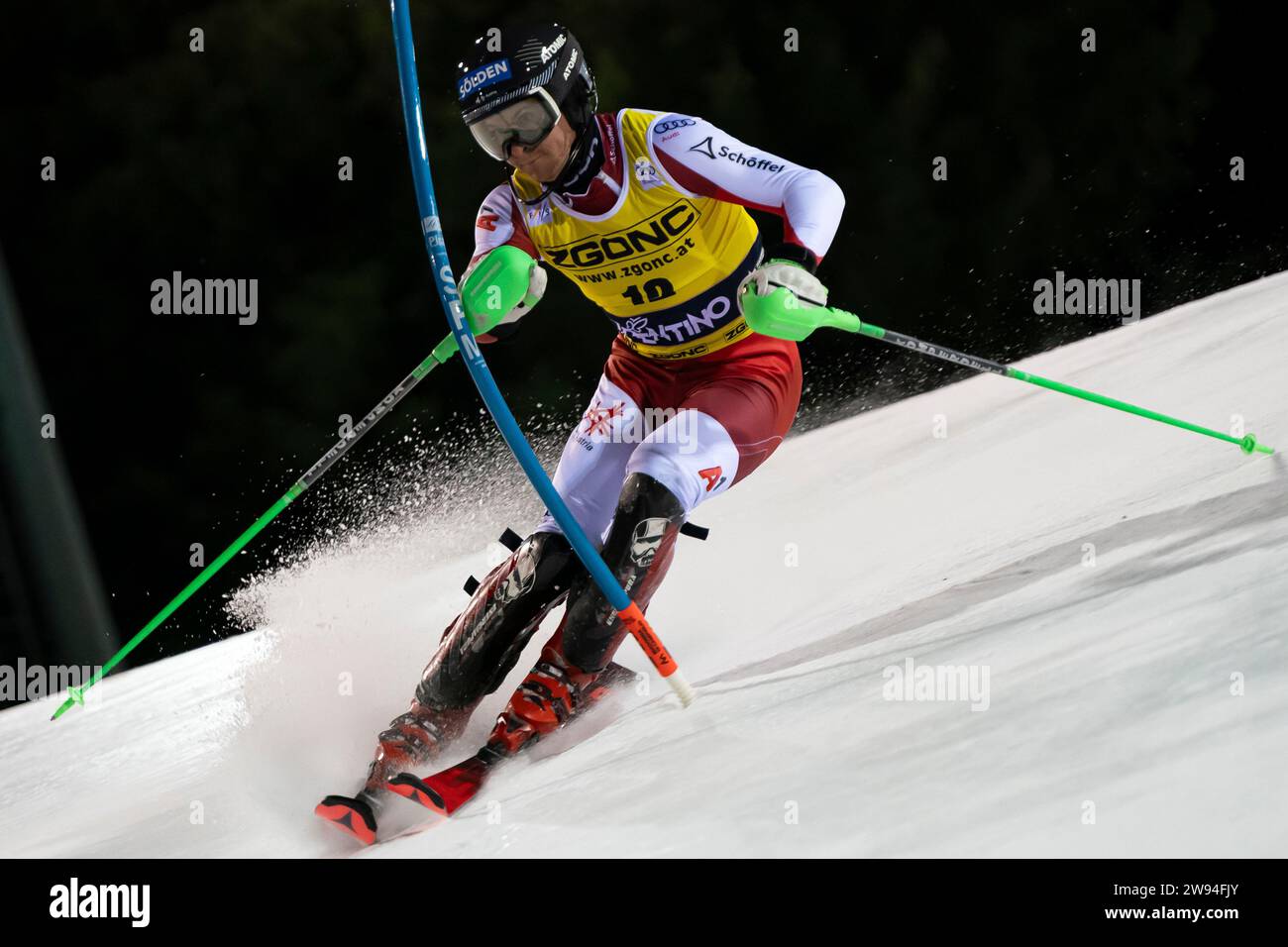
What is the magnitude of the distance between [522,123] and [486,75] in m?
0.09

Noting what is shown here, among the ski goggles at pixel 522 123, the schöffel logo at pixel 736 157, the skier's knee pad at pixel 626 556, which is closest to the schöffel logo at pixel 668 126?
the schöffel logo at pixel 736 157

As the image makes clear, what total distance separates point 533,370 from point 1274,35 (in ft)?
16.5

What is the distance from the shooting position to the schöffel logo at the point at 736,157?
2125 mm

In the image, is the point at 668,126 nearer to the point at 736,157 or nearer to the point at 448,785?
the point at 736,157

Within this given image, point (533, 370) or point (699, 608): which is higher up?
point (533, 370)

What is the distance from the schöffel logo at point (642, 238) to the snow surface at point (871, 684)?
0.74 metres

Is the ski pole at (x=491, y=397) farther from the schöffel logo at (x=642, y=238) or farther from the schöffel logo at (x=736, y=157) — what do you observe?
the schöffel logo at (x=736, y=157)

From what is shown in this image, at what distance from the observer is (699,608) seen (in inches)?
113

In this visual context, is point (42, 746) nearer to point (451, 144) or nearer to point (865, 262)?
point (451, 144)

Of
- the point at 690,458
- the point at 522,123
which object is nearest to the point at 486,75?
the point at 522,123

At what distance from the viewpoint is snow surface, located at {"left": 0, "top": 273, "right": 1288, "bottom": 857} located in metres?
1.55

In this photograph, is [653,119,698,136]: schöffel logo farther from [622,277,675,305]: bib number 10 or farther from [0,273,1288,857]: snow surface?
[0,273,1288,857]: snow surface

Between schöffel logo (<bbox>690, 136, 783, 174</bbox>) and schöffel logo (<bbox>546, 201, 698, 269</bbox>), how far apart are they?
0.10m

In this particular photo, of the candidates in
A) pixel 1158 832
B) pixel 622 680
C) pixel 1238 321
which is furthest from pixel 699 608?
pixel 1238 321
